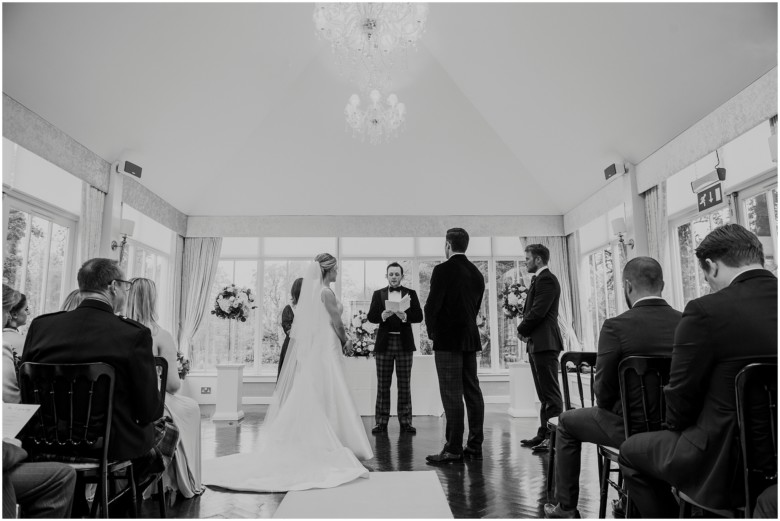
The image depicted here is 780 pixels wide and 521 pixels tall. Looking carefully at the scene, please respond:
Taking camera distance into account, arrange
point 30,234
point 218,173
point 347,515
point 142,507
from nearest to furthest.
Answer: point 347,515, point 142,507, point 30,234, point 218,173

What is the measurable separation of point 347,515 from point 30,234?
4600mm

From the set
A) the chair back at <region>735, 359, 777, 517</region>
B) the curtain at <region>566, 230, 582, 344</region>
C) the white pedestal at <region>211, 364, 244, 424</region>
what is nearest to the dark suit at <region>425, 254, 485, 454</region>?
the chair back at <region>735, 359, 777, 517</region>

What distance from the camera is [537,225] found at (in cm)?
930

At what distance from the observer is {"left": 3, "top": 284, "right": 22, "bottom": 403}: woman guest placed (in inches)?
97.3

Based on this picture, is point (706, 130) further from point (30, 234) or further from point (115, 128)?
point (30, 234)

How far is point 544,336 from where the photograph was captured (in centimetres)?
470

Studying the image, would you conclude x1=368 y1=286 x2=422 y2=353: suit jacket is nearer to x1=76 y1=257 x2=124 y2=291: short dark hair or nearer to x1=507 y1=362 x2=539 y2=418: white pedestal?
x1=507 y1=362 x2=539 y2=418: white pedestal

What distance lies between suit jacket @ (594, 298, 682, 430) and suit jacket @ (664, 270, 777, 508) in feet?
1.63

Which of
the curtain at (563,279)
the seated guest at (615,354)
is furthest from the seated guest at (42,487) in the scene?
the curtain at (563,279)

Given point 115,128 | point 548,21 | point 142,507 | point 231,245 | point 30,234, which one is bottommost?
point 142,507

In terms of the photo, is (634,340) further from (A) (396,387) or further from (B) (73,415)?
(A) (396,387)

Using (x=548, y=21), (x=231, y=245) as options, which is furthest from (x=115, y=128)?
(x=548, y=21)

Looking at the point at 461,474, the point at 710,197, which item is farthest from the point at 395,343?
the point at 710,197

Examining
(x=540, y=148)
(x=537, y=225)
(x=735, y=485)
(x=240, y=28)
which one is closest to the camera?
(x=735, y=485)
